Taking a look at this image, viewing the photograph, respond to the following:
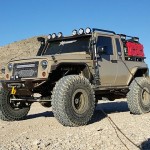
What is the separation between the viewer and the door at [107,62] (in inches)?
390

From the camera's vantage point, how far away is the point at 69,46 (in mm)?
10039

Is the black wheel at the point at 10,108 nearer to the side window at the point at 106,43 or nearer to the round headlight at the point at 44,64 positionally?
the round headlight at the point at 44,64

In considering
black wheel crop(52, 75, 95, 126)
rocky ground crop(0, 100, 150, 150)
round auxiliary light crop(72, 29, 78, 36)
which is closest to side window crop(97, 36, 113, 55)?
round auxiliary light crop(72, 29, 78, 36)

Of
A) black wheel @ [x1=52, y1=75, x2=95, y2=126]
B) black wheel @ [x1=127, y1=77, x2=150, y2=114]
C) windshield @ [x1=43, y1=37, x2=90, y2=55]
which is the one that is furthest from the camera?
black wheel @ [x1=127, y1=77, x2=150, y2=114]

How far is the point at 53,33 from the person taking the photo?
10547 mm

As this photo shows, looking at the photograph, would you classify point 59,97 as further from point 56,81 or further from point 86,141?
point 86,141

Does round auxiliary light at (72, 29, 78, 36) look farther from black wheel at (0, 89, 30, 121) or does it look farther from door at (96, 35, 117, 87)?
black wheel at (0, 89, 30, 121)

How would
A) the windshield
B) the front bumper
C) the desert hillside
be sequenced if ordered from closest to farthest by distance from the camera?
the front bumper, the windshield, the desert hillside

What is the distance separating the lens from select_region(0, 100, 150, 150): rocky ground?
6.23 meters

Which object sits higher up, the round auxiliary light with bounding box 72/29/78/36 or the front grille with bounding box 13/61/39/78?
the round auxiliary light with bounding box 72/29/78/36

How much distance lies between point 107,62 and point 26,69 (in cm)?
226

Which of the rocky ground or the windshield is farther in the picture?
Result: the windshield

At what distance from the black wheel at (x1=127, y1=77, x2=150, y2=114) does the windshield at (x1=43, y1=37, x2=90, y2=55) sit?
2.03m

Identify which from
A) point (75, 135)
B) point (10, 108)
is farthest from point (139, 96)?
point (75, 135)
